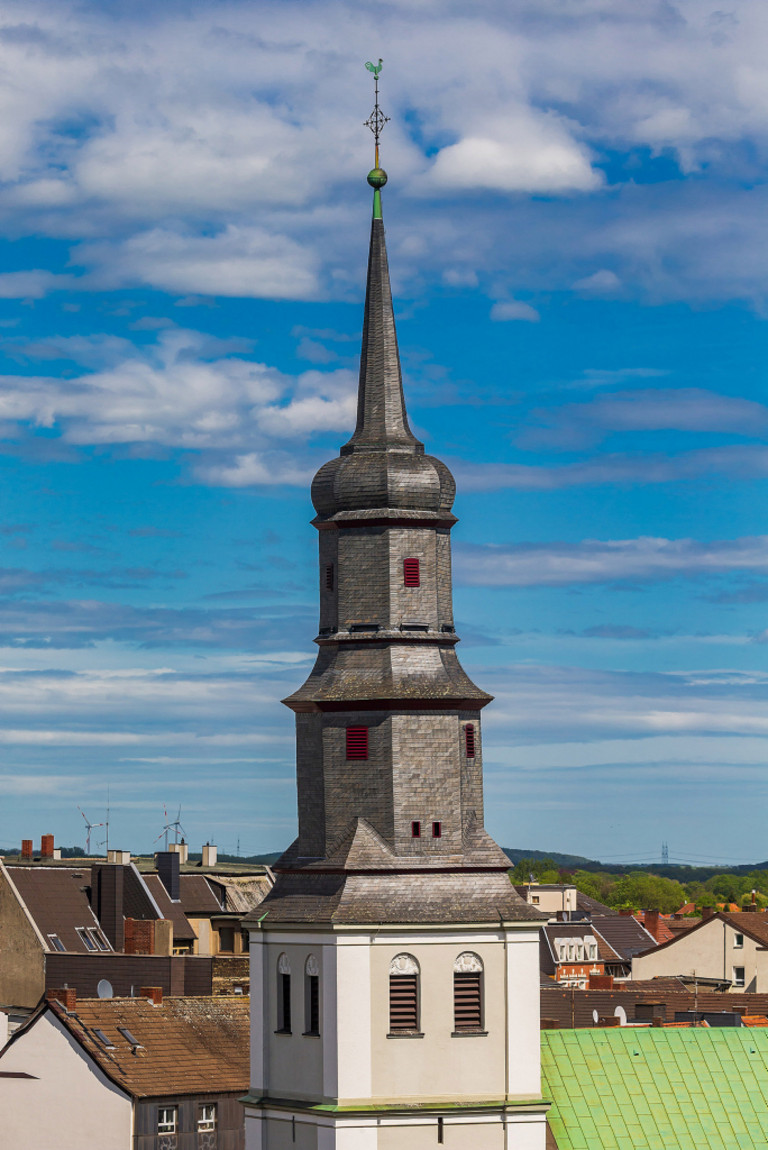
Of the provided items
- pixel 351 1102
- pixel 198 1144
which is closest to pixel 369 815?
pixel 351 1102

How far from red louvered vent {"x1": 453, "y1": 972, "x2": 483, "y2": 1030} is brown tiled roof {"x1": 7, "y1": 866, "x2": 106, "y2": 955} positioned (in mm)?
66154

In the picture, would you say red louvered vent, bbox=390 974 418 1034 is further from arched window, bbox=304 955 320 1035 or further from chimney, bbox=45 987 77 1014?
chimney, bbox=45 987 77 1014

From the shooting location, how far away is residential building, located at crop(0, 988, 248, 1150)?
293ft

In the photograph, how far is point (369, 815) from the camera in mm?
68000

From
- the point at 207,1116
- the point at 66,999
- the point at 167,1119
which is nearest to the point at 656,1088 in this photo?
the point at 207,1116

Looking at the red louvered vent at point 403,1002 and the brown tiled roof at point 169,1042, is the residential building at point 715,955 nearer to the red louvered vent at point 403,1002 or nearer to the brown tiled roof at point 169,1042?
the brown tiled roof at point 169,1042

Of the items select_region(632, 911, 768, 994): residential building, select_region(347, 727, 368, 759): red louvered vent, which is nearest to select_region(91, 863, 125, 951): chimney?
select_region(632, 911, 768, 994): residential building

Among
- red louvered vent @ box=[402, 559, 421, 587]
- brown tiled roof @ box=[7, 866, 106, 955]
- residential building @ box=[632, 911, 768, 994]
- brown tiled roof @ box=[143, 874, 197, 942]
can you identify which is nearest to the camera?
red louvered vent @ box=[402, 559, 421, 587]

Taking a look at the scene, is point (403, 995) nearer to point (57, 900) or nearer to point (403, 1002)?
point (403, 1002)

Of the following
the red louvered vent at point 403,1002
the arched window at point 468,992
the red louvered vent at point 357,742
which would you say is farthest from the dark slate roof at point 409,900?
the red louvered vent at point 357,742

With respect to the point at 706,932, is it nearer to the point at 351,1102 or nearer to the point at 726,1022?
the point at 726,1022

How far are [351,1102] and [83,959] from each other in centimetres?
6133

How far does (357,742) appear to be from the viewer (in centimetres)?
6838

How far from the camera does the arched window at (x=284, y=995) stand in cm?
6800
